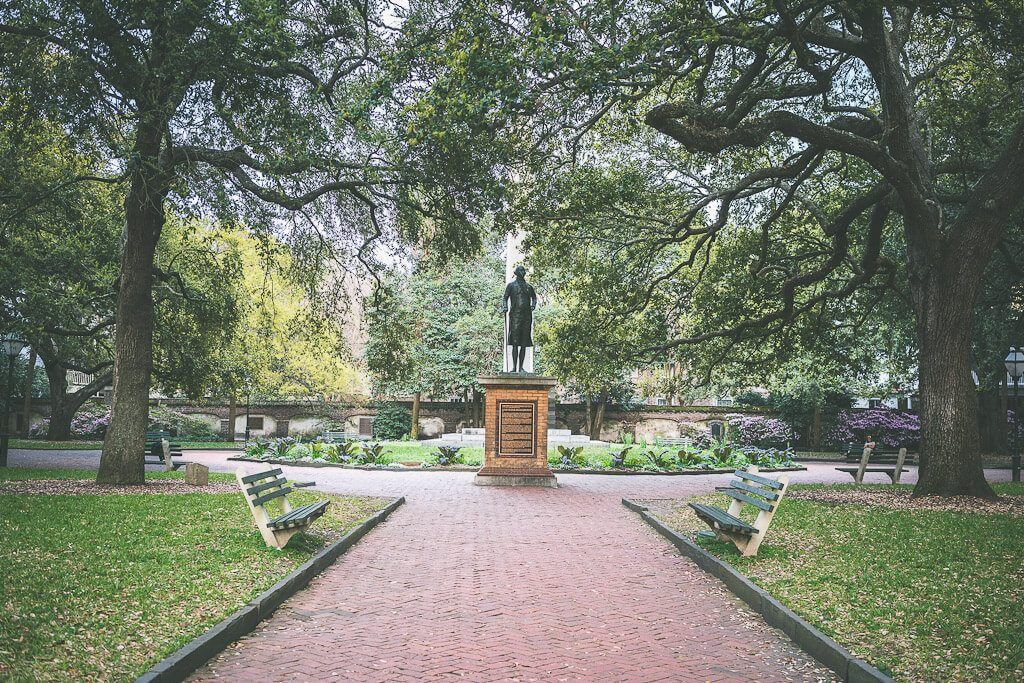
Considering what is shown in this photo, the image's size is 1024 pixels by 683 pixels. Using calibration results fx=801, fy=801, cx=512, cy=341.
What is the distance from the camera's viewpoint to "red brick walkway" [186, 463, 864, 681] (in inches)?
201

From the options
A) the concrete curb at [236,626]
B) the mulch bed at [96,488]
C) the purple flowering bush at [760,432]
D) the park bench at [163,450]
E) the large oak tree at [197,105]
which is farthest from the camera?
the purple flowering bush at [760,432]

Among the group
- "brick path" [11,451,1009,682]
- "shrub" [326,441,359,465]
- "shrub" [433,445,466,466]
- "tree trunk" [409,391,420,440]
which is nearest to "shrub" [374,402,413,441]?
"tree trunk" [409,391,420,440]

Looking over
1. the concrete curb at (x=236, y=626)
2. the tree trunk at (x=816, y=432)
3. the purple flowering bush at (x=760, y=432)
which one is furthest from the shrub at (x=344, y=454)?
the tree trunk at (x=816, y=432)

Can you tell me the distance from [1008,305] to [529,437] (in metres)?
13.5

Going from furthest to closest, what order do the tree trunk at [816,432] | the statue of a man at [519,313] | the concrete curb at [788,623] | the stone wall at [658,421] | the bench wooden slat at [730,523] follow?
1. the stone wall at [658,421]
2. the tree trunk at [816,432]
3. the statue of a man at [519,313]
4. the bench wooden slat at [730,523]
5. the concrete curb at [788,623]

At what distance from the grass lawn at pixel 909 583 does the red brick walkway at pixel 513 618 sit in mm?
508

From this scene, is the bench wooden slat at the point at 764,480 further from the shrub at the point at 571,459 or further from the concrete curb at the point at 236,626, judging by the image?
the shrub at the point at 571,459

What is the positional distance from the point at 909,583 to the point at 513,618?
3500 mm

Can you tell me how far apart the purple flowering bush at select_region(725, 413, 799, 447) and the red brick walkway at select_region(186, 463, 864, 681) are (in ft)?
90.3

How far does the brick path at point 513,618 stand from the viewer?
5102 mm

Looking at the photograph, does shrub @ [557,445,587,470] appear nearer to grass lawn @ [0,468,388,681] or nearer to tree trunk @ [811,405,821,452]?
grass lawn @ [0,468,388,681]

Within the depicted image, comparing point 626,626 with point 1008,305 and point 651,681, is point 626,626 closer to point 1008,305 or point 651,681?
point 651,681

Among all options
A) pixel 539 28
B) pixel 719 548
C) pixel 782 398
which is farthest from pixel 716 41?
pixel 782 398

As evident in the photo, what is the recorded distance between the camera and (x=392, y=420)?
1681 inches
